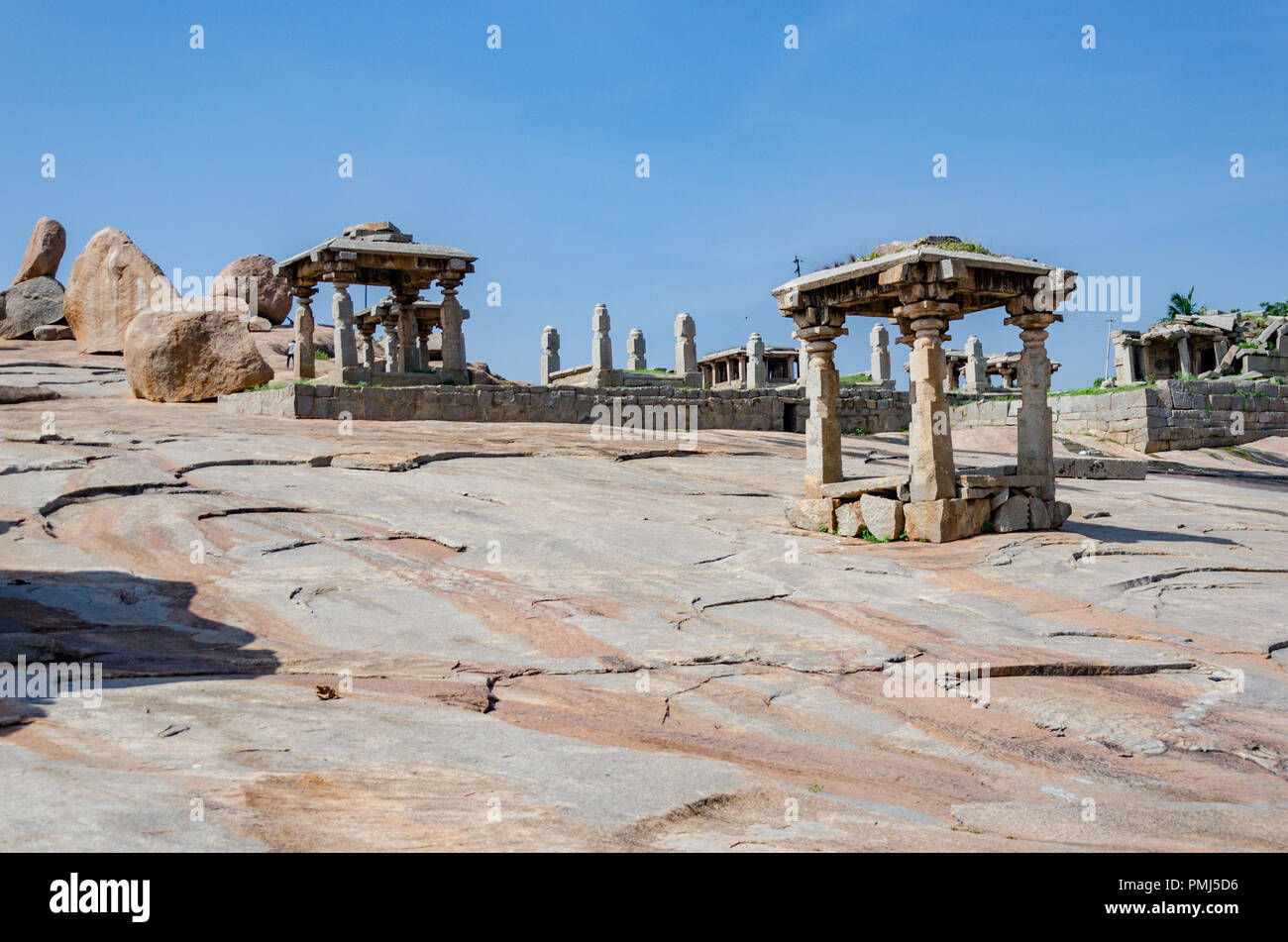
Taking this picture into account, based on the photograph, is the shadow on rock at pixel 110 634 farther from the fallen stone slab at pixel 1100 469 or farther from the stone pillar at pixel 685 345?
the stone pillar at pixel 685 345

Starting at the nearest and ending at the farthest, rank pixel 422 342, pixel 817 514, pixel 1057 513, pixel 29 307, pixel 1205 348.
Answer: pixel 1057 513, pixel 817 514, pixel 422 342, pixel 29 307, pixel 1205 348

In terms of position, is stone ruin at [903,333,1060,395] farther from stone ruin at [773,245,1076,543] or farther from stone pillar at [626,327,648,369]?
stone ruin at [773,245,1076,543]

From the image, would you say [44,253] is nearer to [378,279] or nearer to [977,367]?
[378,279]

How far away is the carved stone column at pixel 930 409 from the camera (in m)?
11.0

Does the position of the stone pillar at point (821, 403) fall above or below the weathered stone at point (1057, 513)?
above

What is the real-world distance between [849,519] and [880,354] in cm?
1875

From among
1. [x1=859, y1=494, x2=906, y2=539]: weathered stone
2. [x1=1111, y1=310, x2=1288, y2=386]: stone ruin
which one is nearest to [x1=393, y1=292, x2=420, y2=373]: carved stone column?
[x1=859, y1=494, x2=906, y2=539]: weathered stone

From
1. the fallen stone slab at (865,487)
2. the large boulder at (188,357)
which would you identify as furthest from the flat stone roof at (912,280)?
the large boulder at (188,357)

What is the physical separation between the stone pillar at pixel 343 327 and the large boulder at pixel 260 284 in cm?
1647

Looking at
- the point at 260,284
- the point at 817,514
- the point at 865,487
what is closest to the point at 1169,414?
the point at 865,487

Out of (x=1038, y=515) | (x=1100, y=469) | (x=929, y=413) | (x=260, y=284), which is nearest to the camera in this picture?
(x=929, y=413)

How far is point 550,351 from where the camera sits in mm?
30703
